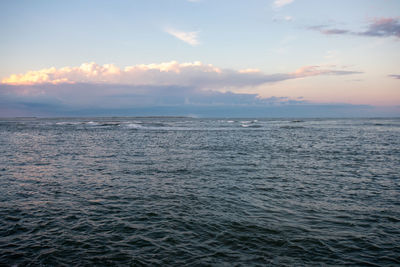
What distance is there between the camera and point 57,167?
17.1 metres

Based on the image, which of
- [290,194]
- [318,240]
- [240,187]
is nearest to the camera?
[318,240]

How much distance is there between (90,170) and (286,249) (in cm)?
1338

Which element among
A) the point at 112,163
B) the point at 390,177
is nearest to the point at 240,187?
the point at 390,177

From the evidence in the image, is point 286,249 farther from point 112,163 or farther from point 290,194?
point 112,163

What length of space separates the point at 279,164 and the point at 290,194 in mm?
7434

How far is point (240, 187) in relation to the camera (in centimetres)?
1231

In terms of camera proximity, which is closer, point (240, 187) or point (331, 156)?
point (240, 187)

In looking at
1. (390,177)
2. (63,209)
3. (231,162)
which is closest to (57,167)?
(63,209)

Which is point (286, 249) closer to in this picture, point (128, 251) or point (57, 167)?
point (128, 251)

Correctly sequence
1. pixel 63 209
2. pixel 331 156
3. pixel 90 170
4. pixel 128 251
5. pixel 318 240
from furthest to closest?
pixel 331 156 < pixel 90 170 < pixel 63 209 < pixel 318 240 < pixel 128 251

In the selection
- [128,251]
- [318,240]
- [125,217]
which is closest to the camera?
[128,251]

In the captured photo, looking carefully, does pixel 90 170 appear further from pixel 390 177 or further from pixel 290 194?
pixel 390 177

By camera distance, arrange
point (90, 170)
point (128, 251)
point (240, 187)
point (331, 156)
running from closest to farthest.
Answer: point (128, 251), point (240, 187), point (90, 170), point (331, 156)

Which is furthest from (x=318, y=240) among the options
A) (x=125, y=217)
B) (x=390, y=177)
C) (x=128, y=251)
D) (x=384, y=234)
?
(x=390, y=177)
